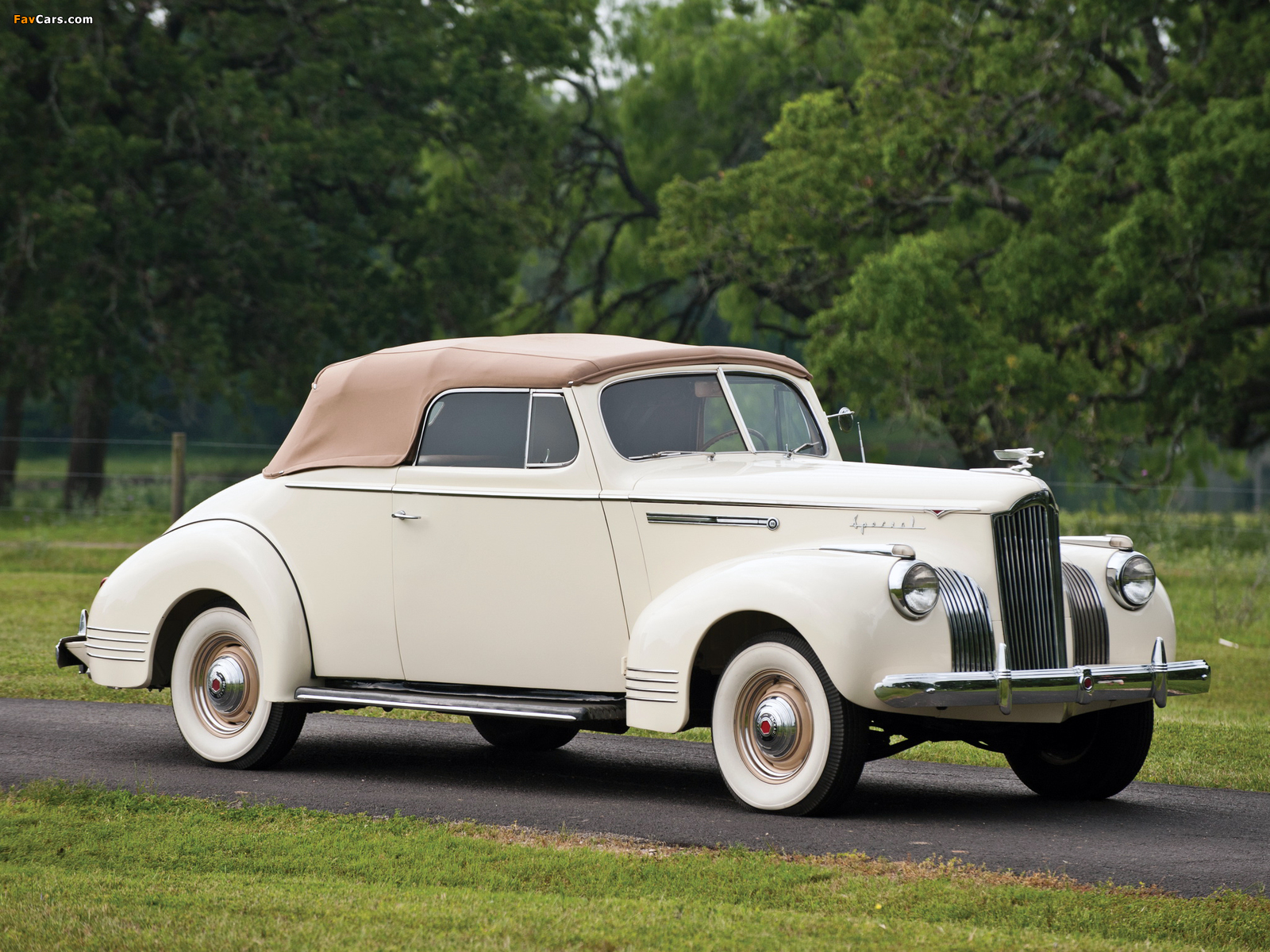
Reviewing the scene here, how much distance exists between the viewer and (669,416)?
8148 mm

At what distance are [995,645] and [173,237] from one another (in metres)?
25.5

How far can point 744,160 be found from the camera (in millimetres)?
37625

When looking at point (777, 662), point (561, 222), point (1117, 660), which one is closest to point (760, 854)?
point (777, 662)

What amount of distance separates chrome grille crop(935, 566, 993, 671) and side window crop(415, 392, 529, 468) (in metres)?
2.25

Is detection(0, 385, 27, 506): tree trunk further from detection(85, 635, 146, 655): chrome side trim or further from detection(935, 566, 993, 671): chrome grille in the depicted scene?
detection(935, 566, 993, 671): chrome grille

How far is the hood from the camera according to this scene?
23.5 ft

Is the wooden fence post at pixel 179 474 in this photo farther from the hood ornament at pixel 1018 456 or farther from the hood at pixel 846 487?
the hood ornament at pixel 1018 456

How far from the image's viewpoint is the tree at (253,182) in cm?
2836

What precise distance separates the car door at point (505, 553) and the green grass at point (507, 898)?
4.37 ft

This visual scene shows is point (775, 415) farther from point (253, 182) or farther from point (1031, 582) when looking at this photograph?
point (253, 182)

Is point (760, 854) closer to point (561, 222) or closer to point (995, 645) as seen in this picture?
point (995, 645)

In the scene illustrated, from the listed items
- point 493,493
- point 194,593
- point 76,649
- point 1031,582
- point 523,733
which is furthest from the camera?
point 523,733

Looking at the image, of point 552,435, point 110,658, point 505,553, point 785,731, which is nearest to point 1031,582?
point 785,731

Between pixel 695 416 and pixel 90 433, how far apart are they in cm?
2739
